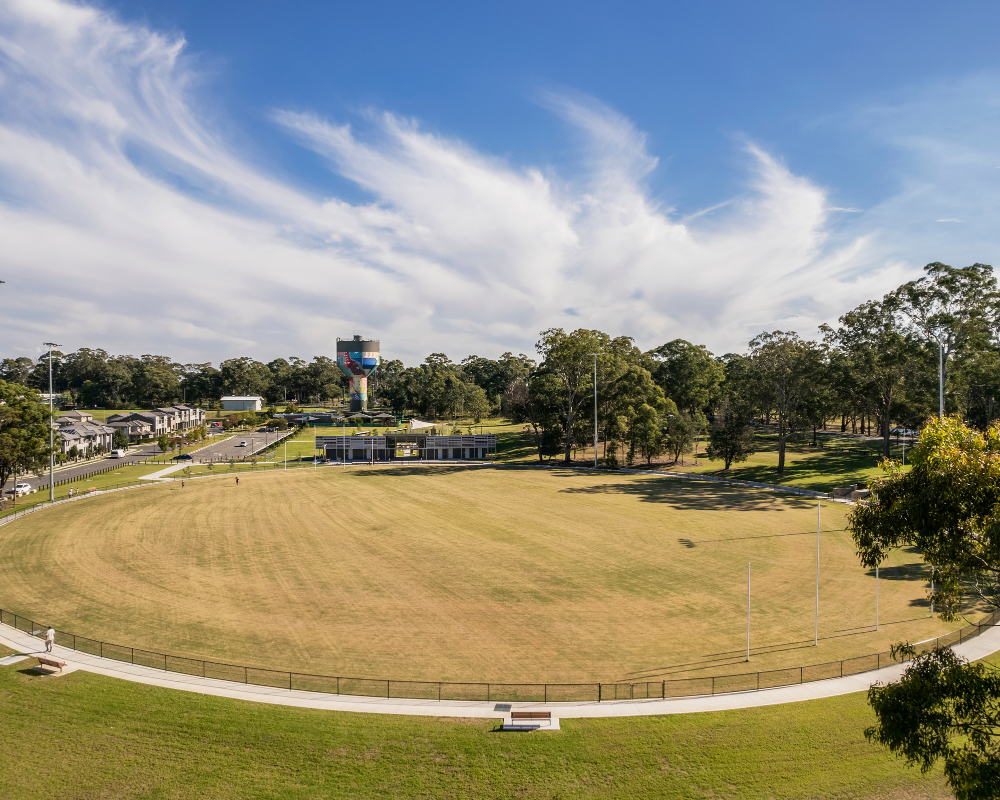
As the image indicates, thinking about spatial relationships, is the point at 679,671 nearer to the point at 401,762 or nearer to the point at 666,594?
the point at 666,594

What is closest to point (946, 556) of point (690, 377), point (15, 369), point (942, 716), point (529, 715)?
point (942, 716)

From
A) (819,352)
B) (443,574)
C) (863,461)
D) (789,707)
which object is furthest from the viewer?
(863,461)

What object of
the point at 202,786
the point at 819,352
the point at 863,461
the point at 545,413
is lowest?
the point at 202,786

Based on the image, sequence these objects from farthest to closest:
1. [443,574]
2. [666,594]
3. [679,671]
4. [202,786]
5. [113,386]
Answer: [113,386], [443,574], [666,594], [679,671], [202,786]

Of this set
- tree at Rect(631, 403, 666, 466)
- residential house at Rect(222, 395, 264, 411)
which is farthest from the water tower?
tree at Rect(631, 403, 666, 466)

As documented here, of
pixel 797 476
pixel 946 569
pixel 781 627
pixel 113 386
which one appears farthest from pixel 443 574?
pixel 113 386

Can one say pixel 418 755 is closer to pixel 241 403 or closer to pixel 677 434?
pixel 677 434

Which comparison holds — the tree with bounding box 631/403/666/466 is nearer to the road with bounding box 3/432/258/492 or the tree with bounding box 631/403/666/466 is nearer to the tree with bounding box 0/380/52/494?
the road with bounding box 3/432/258/492
